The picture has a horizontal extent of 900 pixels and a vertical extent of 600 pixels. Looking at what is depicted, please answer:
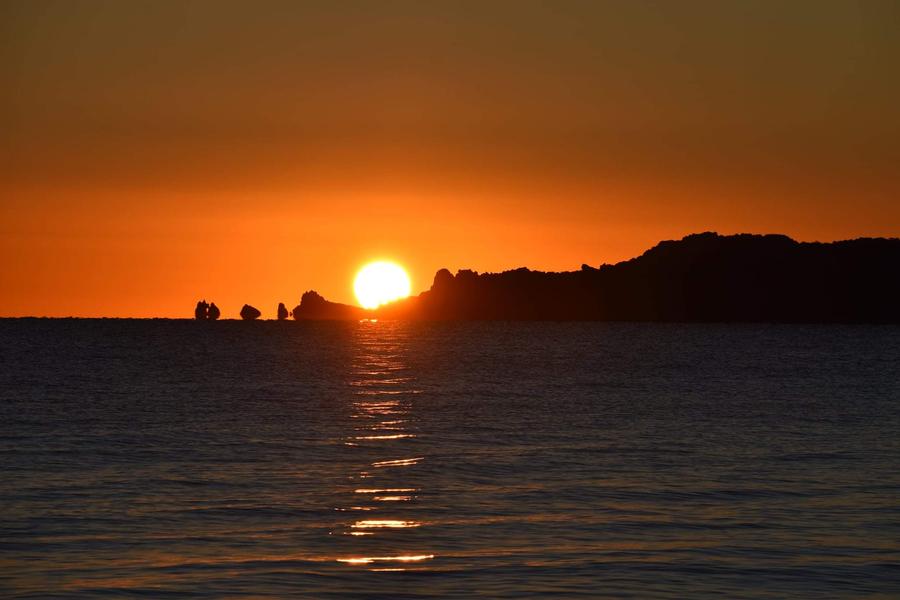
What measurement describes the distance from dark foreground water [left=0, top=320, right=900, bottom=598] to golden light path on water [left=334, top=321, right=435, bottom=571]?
105 millimetres

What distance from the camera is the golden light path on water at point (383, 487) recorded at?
77.7 feet

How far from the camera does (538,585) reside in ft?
68.9

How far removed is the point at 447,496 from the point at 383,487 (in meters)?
2.57

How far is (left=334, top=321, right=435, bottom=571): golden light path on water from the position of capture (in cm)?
2367

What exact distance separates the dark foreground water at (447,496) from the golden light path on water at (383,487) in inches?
4.1

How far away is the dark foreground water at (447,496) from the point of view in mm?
21677

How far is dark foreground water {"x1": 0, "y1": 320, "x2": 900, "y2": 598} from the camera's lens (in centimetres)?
2168

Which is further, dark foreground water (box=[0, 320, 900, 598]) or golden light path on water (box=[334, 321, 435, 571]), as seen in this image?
golden light path on water (box=[334, 321, 435, 571])

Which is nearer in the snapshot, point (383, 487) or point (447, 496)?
point (447, 496)

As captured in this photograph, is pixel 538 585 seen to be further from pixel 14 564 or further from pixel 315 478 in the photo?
pixel 315 478

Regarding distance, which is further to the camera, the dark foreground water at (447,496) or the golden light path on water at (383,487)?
the golden light path on water at (383,487)

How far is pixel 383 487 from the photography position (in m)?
32.7

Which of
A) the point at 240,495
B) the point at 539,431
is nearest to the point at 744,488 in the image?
the point at 240,495

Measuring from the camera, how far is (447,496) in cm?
3081
